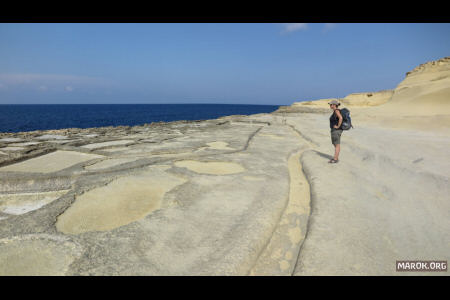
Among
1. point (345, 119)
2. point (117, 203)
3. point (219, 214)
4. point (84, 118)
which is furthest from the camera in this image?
point (84, 118)

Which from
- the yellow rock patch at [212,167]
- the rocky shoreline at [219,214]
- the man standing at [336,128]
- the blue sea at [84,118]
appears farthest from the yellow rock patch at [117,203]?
the blue sea at [84,118]

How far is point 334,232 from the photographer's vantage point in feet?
8.59

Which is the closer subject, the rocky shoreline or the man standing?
the rocky shoreline

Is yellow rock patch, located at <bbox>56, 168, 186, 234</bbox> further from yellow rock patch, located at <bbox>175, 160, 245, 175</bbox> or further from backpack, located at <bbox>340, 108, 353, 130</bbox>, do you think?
backpack, located at <bbox>340, 108, 353, 130</bbox>

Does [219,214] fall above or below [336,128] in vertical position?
below

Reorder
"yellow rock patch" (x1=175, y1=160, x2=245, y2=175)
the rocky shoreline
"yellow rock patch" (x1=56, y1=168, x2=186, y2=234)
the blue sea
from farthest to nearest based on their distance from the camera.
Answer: the blue sea
"yellow rock patch" (x1=175, y1=160, x2=245, y2=175)
"yellow rock patch" (x1=56, y1=168, x2=186, y2=234)
the rocky shoreline

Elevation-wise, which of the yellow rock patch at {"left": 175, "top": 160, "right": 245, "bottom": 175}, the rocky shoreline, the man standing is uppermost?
the man standing

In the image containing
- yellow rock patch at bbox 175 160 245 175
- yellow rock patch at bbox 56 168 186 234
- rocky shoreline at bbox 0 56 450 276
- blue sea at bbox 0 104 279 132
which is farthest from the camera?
blue sea at bbox 0 104 279 132

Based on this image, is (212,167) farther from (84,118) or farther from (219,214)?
(84,118)

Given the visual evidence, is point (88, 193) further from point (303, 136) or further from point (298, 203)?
point (303, 136)

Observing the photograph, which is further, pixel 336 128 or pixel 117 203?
pixel 336 128

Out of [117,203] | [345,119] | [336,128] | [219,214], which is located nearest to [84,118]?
[117,203]

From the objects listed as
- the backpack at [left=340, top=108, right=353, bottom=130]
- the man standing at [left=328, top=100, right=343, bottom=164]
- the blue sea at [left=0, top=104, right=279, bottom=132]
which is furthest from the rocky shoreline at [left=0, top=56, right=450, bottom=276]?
the blue sea at [left=0, top=104, right=279, bottom=132]

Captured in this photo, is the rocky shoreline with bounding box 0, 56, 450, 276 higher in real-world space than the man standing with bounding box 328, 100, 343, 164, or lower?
lower
